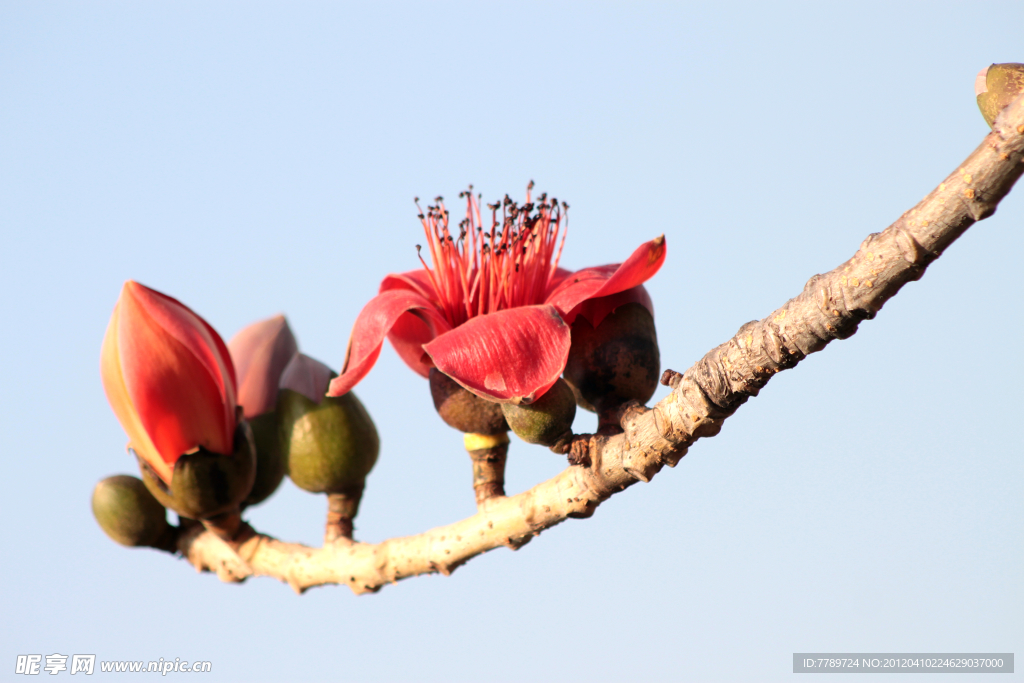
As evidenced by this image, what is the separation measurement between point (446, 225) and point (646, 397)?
0.50 meters

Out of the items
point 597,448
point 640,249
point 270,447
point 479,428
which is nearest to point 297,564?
point 270,447

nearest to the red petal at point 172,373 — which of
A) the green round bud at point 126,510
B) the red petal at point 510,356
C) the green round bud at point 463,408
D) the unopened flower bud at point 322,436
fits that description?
the unopened flower bud at point 322,436

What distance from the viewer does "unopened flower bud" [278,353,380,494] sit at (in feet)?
6.01

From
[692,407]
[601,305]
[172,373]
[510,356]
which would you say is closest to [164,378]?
[172,373]

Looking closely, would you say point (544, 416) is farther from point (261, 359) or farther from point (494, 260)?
point (261, 359)

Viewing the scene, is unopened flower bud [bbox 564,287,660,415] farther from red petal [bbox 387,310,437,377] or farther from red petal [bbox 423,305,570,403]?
red petal [bbox 387,310,437,377]

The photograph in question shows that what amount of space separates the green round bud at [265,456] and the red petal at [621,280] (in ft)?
2.88

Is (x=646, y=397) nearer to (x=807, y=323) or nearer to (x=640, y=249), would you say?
(x=640, y=249)

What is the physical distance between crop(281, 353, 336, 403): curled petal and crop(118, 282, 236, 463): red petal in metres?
0.14

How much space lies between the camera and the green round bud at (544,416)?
4.49 feet

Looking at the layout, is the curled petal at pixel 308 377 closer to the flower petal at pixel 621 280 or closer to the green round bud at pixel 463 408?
the green round bud at pixel 463 408

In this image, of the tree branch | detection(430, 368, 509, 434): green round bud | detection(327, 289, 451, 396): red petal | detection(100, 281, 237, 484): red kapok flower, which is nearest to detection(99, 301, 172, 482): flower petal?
detection(100, 281, 237, 484): red kapok flower

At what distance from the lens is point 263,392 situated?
2.06 meters

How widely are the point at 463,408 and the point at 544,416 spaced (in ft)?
0.80
